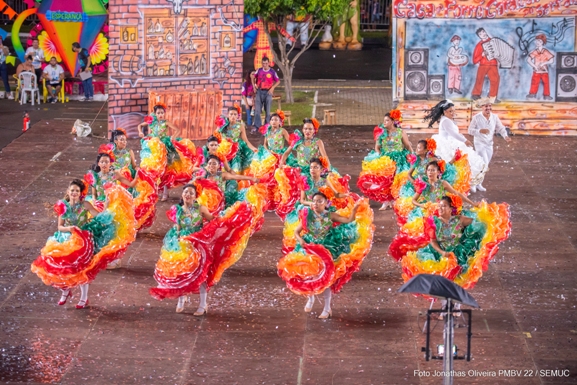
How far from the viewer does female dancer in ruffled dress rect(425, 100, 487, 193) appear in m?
14.9

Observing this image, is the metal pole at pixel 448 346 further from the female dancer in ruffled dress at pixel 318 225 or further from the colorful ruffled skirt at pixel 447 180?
the colorful ruffled skirt at pixel 447 180

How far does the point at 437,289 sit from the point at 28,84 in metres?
17.6

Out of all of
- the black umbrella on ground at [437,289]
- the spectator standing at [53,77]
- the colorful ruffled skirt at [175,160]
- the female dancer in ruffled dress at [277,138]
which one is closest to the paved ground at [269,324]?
the colorful ruffled skirt at [175,160]

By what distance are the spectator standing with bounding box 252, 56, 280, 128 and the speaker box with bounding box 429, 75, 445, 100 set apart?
312cm

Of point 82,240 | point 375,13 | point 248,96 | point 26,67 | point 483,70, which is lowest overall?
point 82,240

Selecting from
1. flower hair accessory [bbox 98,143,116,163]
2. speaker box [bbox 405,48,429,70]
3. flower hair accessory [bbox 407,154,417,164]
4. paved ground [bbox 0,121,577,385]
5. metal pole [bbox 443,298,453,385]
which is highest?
speaker box [bbox 405,48,429,70]

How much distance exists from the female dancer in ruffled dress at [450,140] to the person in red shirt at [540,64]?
5427mm

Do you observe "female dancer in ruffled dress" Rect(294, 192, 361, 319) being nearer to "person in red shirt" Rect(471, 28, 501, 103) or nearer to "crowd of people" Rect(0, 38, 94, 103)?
"person in red shirt" Rect(471, 28, 501, 103)

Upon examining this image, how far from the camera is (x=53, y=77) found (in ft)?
78.1

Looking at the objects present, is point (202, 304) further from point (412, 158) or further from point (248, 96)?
point (248, 96)

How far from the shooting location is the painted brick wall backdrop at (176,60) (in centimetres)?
1942

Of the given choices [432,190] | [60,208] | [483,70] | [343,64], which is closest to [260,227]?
[432,190]

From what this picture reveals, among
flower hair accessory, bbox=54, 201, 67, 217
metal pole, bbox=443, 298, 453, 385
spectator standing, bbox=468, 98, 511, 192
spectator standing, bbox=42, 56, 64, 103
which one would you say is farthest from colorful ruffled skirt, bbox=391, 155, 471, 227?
spectator standing, bbox=42, 56, 64, 103

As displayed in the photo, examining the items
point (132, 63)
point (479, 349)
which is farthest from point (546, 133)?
point (479, 349)
